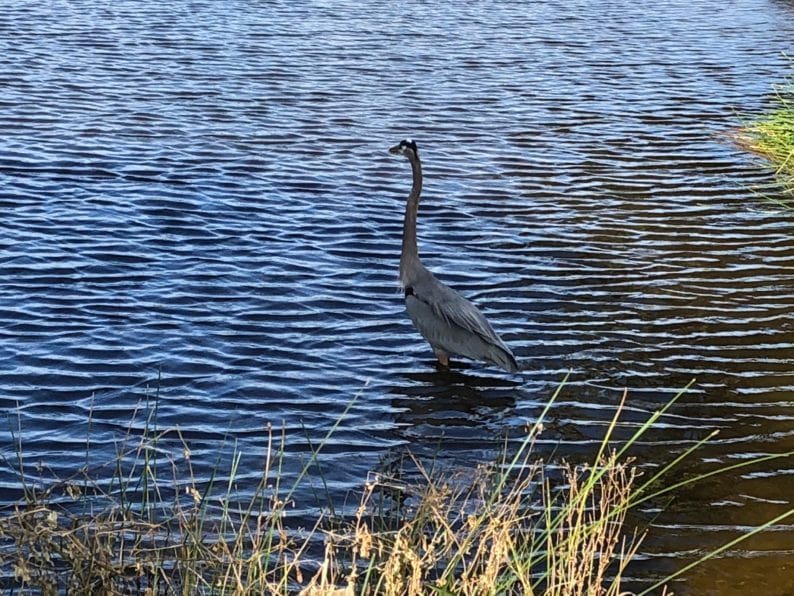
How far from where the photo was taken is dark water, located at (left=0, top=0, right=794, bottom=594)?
25.2ft

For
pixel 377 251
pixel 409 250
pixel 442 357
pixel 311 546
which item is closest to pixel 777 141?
pixel 377 251

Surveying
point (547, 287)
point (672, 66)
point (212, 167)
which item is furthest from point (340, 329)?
point (672, 66)

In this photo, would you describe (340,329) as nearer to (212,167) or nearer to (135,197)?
(135,197)

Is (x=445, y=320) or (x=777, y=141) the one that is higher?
(x=445, y=320)

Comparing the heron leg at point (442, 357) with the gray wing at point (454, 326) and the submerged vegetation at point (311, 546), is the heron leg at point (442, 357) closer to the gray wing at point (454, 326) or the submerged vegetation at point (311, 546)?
the gray wing at point (454, 326)

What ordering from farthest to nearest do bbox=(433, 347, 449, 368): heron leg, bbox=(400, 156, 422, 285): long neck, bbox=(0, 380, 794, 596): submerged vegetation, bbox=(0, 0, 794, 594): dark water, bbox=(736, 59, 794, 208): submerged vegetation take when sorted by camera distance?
bbox=(736, 59, 794, 208): submerged vegetation < bbox=(400, 156, 422, 285): long neck < bbox=(433, 347, 449, 368): heron leg < bbox=(0, 0, 794, 594): dark water < bbox=(0, 380, 794, 596): submerged vegetation

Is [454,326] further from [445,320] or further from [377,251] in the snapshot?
[377,251]

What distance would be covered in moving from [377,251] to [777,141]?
16.8ft

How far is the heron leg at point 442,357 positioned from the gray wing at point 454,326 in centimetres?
6

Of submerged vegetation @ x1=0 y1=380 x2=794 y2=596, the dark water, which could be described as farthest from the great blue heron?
submerged vegetation @ x1=0 y1=380 x2=794 y2=596

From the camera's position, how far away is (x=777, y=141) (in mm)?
13789

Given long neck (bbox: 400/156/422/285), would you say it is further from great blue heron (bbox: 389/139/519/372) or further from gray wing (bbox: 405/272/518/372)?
gray wing (bbox: 405/272/518/372)

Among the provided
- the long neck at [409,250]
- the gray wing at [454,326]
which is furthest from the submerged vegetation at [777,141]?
the gray wing at [454,326]

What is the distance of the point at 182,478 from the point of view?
269 inches
